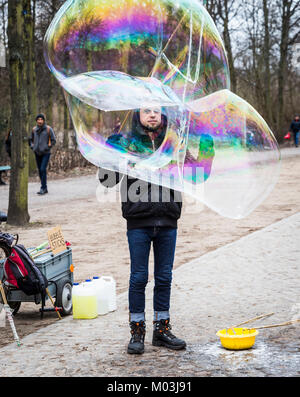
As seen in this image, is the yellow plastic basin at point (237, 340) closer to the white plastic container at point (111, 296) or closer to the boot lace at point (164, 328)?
the boot lace at point (164, 328)

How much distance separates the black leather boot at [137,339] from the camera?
4594 millimetres

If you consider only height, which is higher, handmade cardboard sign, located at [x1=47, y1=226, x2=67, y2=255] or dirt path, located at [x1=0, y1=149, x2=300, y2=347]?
handmade cardboard sign, located at [x1=47, y1=226, x2=67, y2=255]

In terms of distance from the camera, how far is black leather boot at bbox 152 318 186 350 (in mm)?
4652

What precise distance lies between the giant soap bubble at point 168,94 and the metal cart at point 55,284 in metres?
1.37

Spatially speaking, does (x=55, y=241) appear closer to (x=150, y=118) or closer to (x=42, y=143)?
(x=150, y=118)

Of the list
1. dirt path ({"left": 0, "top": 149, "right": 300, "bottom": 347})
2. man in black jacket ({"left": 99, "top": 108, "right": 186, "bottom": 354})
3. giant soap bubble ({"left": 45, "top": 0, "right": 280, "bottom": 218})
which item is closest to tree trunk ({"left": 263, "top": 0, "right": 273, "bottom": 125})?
dirt path ({"left": 0, "top": 149, "right": 300, "bottom": 347})

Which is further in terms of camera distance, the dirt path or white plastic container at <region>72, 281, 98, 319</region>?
the dirt path

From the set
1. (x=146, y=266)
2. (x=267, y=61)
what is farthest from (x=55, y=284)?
(x=267, y=61)

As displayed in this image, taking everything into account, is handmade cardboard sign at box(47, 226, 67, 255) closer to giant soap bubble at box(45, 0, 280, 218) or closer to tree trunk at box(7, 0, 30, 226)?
giant soap bubble at box(45, 0, 280, 218)

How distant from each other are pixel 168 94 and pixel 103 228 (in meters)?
6.34

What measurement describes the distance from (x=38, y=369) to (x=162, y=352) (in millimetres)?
856

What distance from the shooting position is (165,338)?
15.5ft

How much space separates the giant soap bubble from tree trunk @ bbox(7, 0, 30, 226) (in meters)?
6.26

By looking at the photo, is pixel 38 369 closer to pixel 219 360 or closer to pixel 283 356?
pixel 219 360
